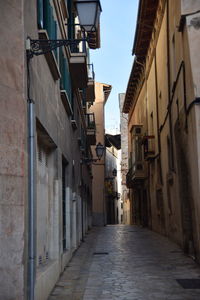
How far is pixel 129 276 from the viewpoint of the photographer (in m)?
10.3

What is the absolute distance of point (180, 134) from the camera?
1426cm

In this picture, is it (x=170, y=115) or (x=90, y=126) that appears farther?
(x=90, y=126)

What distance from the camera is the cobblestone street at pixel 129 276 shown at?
27.2 ft

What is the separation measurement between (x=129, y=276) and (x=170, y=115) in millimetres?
7674

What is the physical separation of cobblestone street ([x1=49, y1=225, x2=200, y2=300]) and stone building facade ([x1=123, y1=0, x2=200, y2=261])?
99 centimetres

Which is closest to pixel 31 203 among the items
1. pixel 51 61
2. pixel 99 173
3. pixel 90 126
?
pixel 51 61

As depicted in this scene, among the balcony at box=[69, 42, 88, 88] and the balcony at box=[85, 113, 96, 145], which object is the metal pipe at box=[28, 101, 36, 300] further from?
the balcony at box=[85, 113, 96, 145]

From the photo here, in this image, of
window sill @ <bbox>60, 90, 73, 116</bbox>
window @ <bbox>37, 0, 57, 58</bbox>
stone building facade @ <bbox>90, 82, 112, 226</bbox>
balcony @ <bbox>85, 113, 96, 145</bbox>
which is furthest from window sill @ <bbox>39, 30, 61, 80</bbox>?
stone building facade @ <bbox>90, 82, 112, 226</bbox>

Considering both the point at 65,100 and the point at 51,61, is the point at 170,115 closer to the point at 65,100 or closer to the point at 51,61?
the point at 65,100

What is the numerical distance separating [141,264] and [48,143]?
4.50 metres

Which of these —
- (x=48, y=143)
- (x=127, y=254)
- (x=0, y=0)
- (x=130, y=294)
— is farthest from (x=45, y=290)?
(x=127, y=254)

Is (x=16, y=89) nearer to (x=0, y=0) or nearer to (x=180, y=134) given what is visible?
(x=0, y=0)

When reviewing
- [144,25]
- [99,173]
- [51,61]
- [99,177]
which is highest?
[144,25]

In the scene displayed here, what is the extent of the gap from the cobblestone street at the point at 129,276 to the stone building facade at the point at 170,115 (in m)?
0.99
